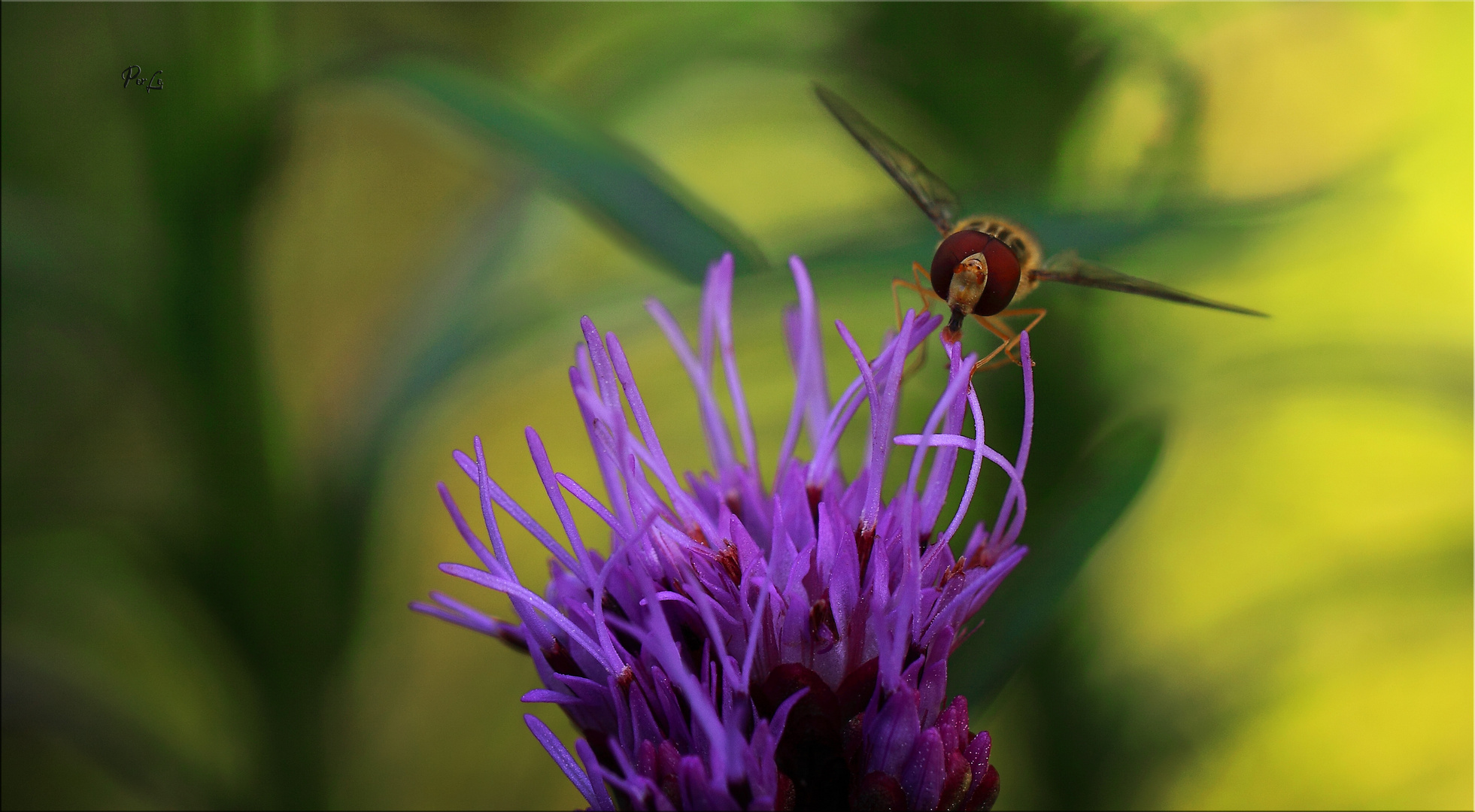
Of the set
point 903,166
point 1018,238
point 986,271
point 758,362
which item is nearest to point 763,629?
point 986,271

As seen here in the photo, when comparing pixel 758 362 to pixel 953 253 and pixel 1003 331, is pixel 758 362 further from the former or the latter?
pixel 953 253

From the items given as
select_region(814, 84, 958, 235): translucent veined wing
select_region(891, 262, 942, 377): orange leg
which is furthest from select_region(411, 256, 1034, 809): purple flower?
select_region(814, 84, 958, 235): translucent veined wing

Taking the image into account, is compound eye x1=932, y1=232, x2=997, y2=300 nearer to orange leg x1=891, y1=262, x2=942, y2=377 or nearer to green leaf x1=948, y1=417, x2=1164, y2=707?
orange leg x1=891, y1=262, x2=942, y2=377

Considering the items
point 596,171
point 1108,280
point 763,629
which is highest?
point 596,171

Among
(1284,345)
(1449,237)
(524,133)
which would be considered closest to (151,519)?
(524,133)

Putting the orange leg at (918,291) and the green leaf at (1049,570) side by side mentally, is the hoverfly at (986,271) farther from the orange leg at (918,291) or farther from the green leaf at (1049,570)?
the green leaf at (1049,570)

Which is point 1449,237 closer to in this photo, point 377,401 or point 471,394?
point 471,394
